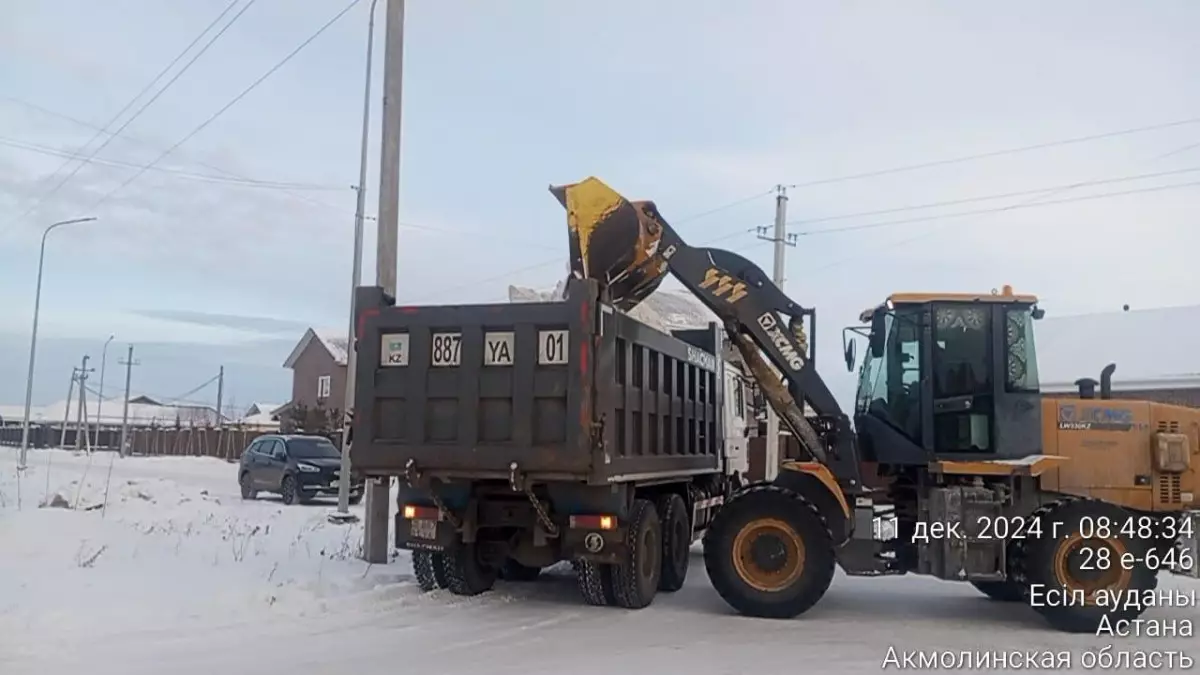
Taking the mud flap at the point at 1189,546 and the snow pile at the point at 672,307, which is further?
the snow pile at the point at 672,307

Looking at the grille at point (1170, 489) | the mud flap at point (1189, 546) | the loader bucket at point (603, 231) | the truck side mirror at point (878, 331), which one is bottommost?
the mud flap at point (1189, 546)

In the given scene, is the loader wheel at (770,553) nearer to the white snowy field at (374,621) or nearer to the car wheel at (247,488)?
the white snowy field at (374,621)

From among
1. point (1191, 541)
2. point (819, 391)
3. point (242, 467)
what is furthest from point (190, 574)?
point (242, 467)

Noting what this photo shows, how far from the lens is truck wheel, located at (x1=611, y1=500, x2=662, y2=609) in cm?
1060

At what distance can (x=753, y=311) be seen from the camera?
11445 millimetres

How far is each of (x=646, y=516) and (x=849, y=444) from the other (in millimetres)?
2280

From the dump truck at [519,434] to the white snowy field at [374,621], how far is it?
22.8 inches

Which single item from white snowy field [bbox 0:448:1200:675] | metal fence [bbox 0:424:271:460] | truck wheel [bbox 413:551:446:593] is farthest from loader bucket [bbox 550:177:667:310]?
metal fence [bbox 0:424:271:460]

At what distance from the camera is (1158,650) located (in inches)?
376

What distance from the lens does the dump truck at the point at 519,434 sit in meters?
9.66

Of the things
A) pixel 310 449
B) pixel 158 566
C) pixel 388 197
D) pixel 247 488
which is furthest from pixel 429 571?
pixel 247 488

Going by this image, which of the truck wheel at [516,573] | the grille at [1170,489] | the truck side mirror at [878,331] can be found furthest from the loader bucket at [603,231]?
the grille at [1170,489]

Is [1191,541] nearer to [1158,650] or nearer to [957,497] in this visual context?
[1158,650]

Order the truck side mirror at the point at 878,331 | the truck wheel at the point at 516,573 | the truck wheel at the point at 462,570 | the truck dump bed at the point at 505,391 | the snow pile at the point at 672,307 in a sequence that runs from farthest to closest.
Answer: the snow pile at the point at 672,307, the truck wheel at the point at 516,573, the truck side mirror at the point at 878,331, the truck wheel at the point at 462,570, the truck dump bed at the point at 505,391
